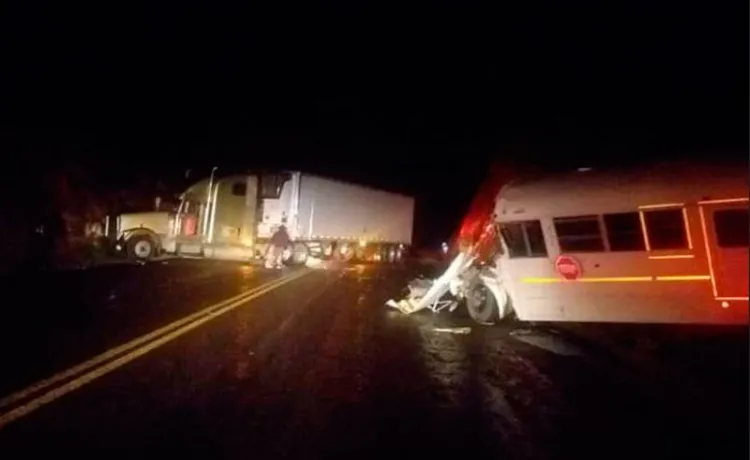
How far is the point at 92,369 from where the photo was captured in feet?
28.8

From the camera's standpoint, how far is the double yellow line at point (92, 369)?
7.00 meters

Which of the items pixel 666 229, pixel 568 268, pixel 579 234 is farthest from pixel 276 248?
pixel 666 229

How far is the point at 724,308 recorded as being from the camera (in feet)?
34.4

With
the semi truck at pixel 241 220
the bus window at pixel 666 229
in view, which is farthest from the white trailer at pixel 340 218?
the bus window at pixel 666 229

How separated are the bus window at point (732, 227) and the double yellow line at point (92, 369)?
7413mm

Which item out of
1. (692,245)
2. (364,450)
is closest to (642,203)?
A: (692,245)

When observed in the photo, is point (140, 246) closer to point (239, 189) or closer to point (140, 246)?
point (140, 246)

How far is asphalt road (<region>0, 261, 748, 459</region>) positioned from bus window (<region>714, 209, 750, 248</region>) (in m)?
1.14

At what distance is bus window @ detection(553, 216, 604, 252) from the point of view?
12.1m

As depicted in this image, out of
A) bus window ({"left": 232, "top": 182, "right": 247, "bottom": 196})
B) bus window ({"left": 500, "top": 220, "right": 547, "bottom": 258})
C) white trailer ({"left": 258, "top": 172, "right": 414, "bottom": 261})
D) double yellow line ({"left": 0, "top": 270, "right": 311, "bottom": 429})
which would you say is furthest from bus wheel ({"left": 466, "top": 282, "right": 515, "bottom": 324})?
bus window ({"left": 232, "top": 182, "right": 247, "bottom": 196})

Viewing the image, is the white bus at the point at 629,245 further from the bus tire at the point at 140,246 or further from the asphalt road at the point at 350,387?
the bus tire at the point at 140,246

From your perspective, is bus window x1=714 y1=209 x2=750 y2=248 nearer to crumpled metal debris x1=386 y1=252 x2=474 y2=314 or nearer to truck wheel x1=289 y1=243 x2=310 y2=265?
crumpled metal debris x1=386 y1=252 x2=474 y2=314

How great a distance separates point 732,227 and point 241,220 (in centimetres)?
2651

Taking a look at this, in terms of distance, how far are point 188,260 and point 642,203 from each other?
27.1m
